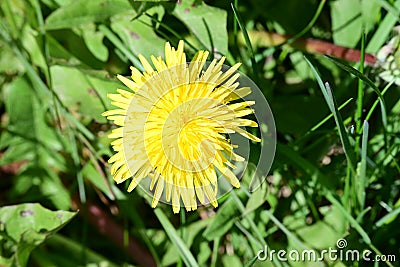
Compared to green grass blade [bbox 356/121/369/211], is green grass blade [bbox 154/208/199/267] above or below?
below

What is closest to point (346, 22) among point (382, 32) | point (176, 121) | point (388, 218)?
point (382, 32)

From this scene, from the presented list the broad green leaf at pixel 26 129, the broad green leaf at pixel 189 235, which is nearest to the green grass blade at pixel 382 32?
the broad green leaf at pixel 189 235

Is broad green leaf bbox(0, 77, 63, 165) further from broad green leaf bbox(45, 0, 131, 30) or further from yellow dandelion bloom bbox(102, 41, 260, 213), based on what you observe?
yellow dandelion bloom bbox(102, 41, 260, 213)

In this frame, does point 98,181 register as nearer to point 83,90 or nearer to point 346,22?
point 83,90

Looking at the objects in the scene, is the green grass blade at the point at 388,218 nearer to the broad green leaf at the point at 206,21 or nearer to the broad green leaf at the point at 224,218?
the broad green leaf at the point at 224,218

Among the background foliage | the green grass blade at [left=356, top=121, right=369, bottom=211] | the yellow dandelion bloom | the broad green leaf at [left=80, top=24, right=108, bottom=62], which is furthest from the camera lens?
the broad green leaf at [left=80, top=24, right=108, bottom=62]

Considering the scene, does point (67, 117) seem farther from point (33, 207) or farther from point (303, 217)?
point (303, 217)

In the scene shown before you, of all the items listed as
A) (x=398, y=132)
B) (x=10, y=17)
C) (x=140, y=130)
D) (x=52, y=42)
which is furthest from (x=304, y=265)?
(x=10, y=17)

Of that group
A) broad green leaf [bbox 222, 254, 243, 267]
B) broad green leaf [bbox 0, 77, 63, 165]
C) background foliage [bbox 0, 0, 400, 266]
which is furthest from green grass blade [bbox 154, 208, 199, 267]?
broad green leaf [bbox 0, 77, 63, 165]
